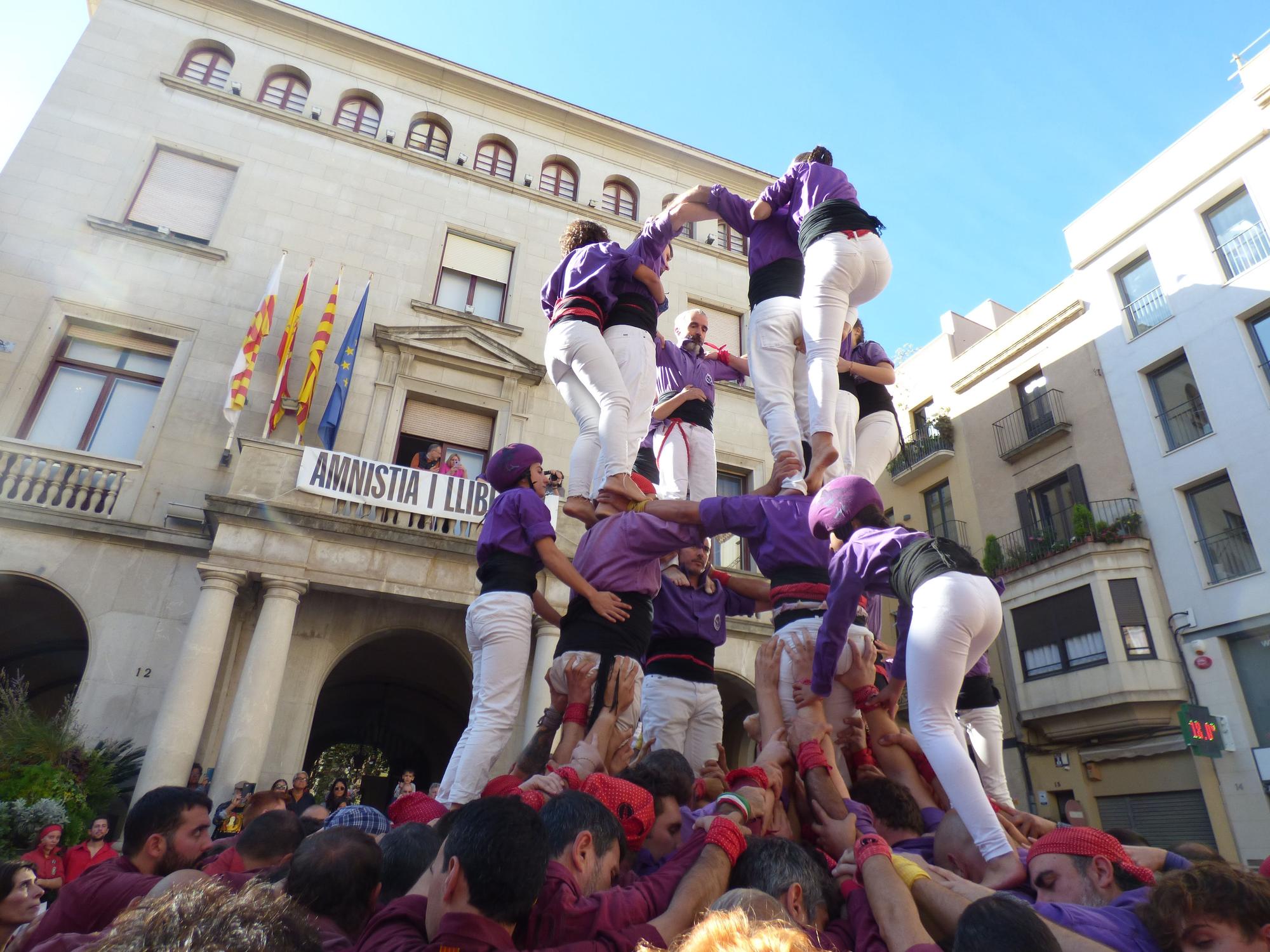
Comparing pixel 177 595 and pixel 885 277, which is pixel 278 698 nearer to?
pixel 177 595

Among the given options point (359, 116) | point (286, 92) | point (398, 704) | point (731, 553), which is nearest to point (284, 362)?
point (359, 116)

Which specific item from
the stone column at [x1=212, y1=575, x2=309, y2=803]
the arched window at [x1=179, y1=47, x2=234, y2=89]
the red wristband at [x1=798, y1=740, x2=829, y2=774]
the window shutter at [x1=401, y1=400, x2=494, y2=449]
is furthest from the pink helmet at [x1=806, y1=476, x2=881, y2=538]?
the arched window at [x1=179, y1=47, x2=234, y2=89]

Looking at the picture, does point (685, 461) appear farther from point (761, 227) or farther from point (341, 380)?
point (341, 380)

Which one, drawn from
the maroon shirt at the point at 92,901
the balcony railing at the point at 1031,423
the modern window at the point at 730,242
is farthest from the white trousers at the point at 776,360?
the balcony railing at the point at 1031,423

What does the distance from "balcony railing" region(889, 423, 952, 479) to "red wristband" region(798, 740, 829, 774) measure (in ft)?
76.1

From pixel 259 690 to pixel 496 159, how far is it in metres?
13.7

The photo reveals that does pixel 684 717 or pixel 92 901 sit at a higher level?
pixel 684 717

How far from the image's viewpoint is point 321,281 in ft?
51.2

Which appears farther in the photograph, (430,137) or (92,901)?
(430,137)

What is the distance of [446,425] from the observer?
1577 cm

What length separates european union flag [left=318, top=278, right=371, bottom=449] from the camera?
1395cm

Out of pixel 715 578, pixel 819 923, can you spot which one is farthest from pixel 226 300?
pixel 819 923

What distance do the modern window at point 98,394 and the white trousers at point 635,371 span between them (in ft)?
37.4

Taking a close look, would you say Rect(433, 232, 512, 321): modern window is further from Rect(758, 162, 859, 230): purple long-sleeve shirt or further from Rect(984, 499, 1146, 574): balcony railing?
Rect(984, 499, 1146, 574): balcony railing
